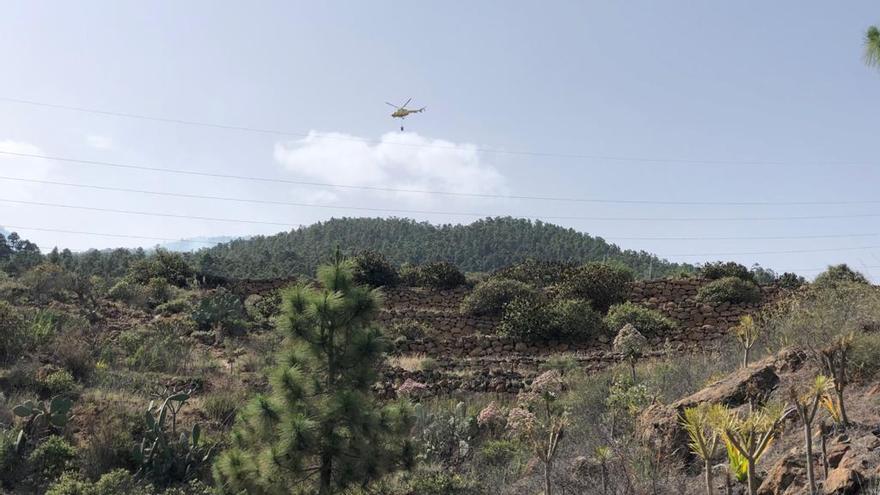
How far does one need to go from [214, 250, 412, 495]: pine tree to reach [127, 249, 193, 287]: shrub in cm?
1919

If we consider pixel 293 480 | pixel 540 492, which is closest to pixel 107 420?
pixel 293 480

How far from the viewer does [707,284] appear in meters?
22.8

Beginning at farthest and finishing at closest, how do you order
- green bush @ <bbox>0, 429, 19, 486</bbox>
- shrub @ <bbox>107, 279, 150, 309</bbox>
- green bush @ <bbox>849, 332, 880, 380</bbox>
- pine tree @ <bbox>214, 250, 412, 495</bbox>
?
shrub @ <bbox>107, 279, 150, 309</bbox> → green bush @ <bbox>0, 429, 19, 486</bbox> → green bush @ <bbox>849, 332, 880, 380</bbox> → pine tree @ <bbox>214, 250, 412, 495</bbox>

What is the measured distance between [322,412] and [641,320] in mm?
14541

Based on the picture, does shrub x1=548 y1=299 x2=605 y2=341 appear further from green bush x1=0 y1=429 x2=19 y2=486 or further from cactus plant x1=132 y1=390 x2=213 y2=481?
green bush x1=0 y1=429 x2=19 y2=486

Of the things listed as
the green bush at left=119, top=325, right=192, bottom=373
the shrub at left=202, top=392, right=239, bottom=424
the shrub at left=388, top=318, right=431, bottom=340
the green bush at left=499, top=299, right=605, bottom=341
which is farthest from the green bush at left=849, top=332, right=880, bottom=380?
the shrub at left=388, top=318, right=431, bottom=340

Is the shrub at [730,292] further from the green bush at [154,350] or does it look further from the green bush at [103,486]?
the green bush at [103,486]

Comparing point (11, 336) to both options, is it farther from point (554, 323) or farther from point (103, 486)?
point (554, 323)

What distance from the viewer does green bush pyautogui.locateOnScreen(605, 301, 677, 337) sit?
59.2 ft

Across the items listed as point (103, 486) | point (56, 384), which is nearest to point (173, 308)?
point (56, 384)

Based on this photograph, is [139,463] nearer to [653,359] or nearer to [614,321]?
[653,359]

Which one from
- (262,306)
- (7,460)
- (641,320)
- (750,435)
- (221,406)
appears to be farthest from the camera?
(262,306)

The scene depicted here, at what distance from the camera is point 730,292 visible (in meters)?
20.9

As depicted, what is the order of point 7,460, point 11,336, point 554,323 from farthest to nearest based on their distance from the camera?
point 554,323 → point 11,336 → point 7,460
